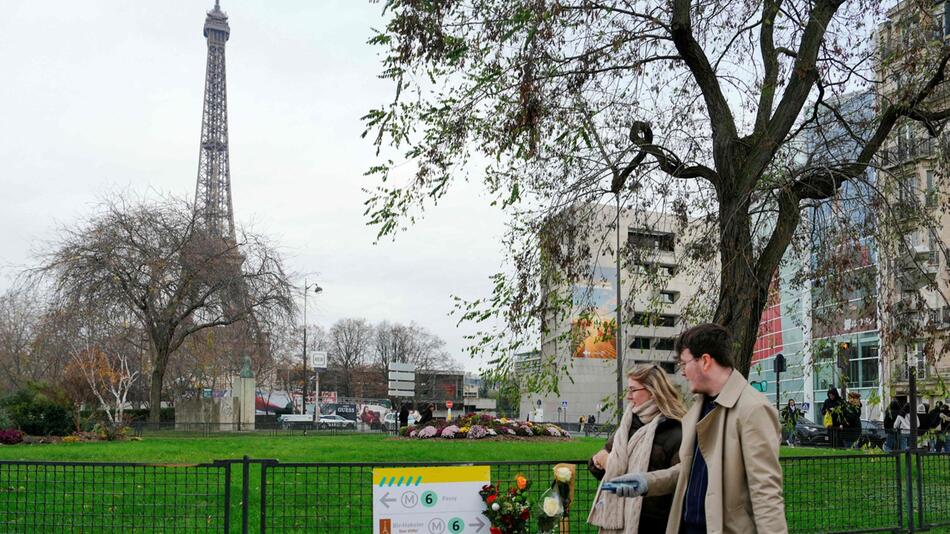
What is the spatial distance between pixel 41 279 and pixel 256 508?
81.4 feet

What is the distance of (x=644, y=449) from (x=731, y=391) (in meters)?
1.20

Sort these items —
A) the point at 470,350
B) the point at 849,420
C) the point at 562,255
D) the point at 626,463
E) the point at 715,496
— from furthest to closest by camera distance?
the point at 849,420, the point at 562,255, the point at 470,350, the point at 626,463, the point at 715,496

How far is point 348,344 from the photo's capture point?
110 meters

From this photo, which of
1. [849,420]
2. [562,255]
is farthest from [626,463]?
[849,420]

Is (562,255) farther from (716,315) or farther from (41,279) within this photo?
(41,279)

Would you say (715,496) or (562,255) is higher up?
(562,255)

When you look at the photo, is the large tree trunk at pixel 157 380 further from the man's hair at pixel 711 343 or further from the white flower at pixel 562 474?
the man's hair at pixel 711 343

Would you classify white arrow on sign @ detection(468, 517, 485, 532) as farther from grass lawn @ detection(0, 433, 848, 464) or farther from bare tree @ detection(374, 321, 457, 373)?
bare tree @ detection(374, 321, 457, 373)

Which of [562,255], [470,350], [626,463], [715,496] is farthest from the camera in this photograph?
[562,255]

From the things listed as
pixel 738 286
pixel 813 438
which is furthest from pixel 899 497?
pixel 813 438

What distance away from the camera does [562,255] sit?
9734 mm

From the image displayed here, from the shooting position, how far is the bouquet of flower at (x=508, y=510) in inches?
270

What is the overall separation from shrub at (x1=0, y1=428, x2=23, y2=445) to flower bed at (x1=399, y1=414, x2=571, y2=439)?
11164mm

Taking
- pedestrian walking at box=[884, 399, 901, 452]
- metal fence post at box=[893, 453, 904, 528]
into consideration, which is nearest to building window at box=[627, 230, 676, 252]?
metal fence post at box=[893, 453, 904, 528]
